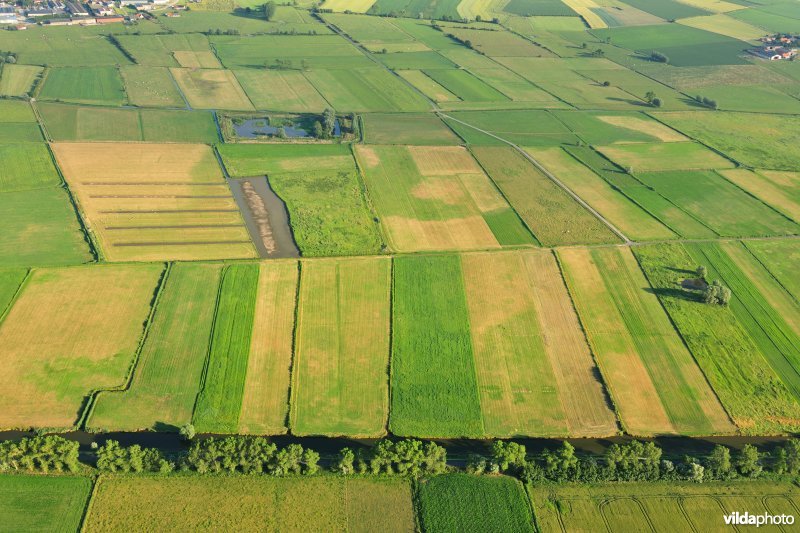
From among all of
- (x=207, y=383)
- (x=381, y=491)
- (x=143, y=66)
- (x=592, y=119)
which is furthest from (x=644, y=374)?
(x=143, y=66)

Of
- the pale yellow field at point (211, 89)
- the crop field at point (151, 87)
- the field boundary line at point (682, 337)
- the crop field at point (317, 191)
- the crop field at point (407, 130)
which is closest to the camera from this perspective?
the field boundary line at point (682, 337)

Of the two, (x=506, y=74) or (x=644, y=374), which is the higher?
(x=644, y=374)

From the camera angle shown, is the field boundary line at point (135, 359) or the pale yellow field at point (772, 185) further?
the pale yellow field at point (772, 185)

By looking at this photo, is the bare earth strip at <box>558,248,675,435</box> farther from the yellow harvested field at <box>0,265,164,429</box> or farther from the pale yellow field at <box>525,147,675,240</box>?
the yellow harvested field at <box>0,265,164,429</box>

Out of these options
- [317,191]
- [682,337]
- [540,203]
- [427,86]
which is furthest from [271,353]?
[427,86]

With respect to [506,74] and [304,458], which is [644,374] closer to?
[304,458]

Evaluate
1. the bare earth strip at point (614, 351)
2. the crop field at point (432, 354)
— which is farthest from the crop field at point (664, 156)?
the crop field at point (432, 354)

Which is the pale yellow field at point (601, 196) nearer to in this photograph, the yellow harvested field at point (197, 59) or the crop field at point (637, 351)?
the crop field at point (637, 351)
